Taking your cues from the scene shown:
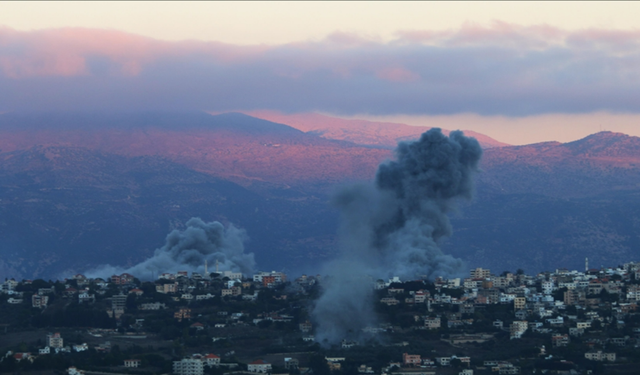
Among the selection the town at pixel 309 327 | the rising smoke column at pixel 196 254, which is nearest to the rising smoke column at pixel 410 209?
the town at pixel 309 327

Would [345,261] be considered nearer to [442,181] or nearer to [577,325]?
[442,181]

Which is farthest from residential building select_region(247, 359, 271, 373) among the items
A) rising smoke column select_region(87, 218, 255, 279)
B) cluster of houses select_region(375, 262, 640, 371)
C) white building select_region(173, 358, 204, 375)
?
rising smoke column select_region(87, 218, 255, 279)

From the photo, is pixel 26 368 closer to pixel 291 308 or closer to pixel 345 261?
pixel 291 308

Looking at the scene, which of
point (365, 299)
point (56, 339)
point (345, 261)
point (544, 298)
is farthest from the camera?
point (345, 261)

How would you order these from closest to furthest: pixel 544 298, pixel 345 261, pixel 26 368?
1. pixel 26 368
2. pixel 544 298
3. pixel 345 261

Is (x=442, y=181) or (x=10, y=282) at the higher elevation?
(x=442, y=181)

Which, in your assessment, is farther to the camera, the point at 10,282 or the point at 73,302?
the point at 10,282

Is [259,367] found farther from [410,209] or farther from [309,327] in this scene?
[410,209]

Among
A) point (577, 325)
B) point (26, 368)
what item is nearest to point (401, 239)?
point (577, 325)
